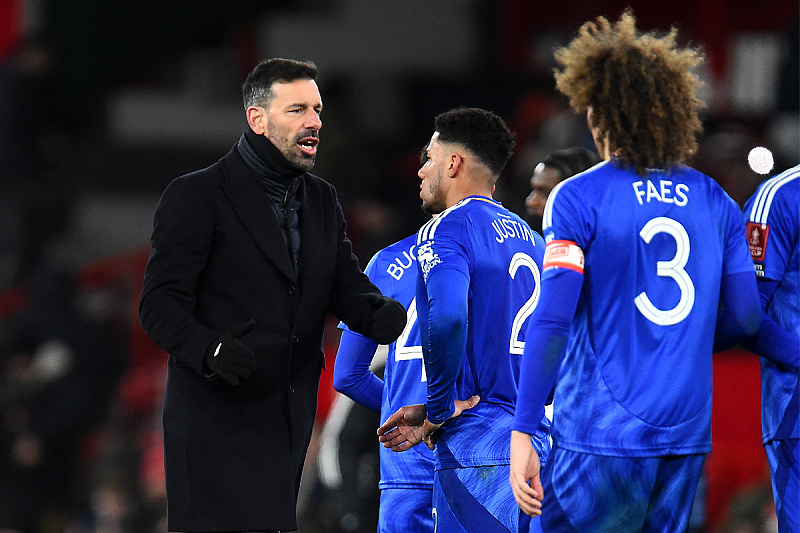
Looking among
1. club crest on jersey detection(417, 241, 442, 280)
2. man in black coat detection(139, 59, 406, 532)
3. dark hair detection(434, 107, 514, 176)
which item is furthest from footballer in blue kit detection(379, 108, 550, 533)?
dark hair detection(434, 107, 514, 176)

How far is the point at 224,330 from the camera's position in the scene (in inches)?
157

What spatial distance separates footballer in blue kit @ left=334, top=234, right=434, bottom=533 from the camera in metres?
4.97

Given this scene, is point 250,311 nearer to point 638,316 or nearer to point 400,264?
point 638,316

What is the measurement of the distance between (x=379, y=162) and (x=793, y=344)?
10.4 meters

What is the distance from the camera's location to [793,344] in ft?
12.6

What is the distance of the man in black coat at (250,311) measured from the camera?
3.91 m

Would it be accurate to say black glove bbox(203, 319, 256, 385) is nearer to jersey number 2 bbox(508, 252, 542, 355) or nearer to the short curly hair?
jersey number 2 bbox(508, 252, 542, 355)

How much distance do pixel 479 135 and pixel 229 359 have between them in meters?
1.56

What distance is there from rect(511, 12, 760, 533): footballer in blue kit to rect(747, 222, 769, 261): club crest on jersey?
0.43 metres

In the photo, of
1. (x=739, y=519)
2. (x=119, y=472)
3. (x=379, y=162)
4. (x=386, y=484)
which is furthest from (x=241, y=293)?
(x=379, y=162)

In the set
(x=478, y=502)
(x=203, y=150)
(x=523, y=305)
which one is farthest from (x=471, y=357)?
(x=203, y=150)

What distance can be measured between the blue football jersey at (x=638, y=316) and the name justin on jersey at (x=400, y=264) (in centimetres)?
187

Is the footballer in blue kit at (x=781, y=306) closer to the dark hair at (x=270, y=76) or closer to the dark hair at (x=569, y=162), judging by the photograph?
the dark hair at (x=270, y=76)

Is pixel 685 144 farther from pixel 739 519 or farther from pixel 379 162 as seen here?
pixel 379 162
